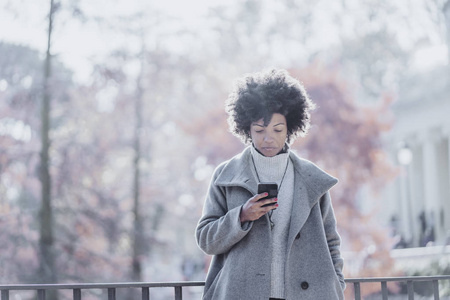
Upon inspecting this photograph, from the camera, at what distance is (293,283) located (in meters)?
3.31

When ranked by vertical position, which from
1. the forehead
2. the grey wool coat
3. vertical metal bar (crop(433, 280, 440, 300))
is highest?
the forehead

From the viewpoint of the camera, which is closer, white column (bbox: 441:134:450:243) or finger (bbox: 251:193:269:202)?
finger (bbox: 251:193:269:202)

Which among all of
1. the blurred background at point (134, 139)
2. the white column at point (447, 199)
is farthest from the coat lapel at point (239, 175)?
the white column at point (447, 199)

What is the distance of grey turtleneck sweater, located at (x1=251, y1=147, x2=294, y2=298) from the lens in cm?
333

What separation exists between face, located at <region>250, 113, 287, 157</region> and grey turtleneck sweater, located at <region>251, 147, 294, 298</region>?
0.04 m

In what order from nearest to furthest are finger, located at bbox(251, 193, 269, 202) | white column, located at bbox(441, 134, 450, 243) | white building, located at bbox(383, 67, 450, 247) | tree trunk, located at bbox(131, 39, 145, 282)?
finger, located at bbox(251, 193, 269, 202) → tree trunk, located at bbox(131, 39, 145, 282) → white building, located at bbox(383, 67, 450, 247) → white column, located at bbox(441, 134, 450, 243)

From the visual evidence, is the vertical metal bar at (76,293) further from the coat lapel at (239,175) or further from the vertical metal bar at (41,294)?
the coat lapel at (239,175)

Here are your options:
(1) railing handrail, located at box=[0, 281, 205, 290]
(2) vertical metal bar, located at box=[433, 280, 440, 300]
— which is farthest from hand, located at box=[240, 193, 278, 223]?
(2) vertical metal bar, located at box=[433, 280, 440, 300]

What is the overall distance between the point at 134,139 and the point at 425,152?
598 inches

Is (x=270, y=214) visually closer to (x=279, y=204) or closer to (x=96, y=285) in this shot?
(x=279, y=204)

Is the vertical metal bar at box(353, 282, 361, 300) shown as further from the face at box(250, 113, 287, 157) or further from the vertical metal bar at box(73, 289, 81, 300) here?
the vertical metal bar at box(73, 289, 81, 300)

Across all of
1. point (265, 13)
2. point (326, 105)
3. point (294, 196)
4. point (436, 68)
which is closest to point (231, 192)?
point (294, 196)

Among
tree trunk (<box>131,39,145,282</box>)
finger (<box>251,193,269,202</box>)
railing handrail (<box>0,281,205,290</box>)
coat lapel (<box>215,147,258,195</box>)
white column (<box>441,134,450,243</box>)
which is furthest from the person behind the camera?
white column (<box>441,134,450,243</box>)

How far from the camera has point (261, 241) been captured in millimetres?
3346
